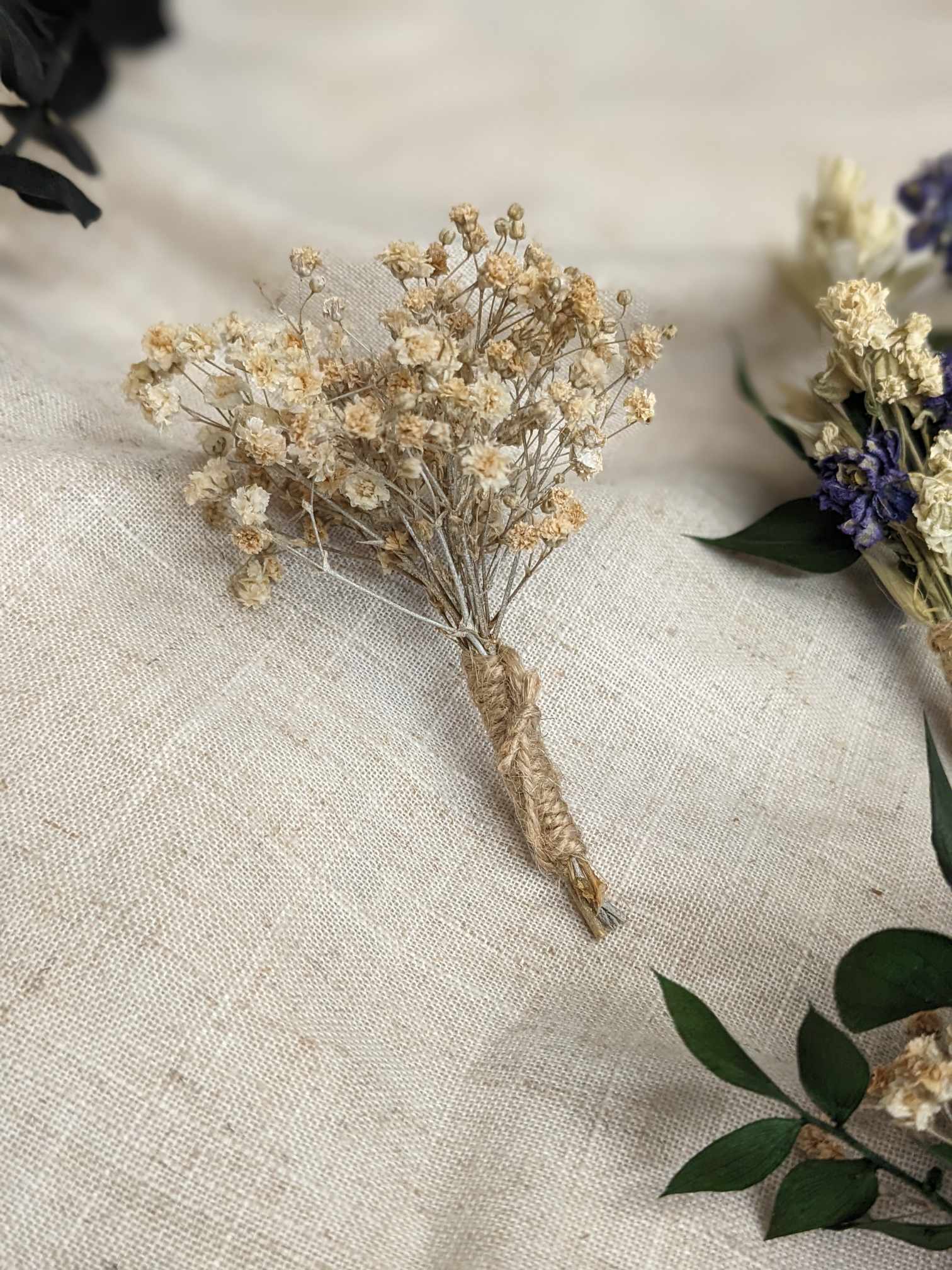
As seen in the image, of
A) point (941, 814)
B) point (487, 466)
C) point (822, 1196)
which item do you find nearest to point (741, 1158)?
point (822, 1196)

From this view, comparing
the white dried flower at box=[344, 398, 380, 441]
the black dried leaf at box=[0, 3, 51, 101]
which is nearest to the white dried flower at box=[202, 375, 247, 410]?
the white dried flower at box=[344, 398, 380, 441]

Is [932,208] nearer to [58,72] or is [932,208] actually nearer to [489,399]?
[489,399]

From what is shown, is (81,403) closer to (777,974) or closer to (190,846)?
(190,846)

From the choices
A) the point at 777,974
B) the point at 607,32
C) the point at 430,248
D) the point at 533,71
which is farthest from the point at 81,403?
the point at 607,32

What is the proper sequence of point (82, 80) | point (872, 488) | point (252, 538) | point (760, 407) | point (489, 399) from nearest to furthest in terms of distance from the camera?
point (489, 399)
point (252, 538)
point (872, 488)
point (760, 407)
point (82, 80)

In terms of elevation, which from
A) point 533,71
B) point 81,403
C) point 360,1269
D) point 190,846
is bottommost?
point 360,1269

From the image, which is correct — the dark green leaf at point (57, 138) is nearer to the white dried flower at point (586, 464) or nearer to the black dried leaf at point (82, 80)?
the black dried leaf at point (82, 80)
